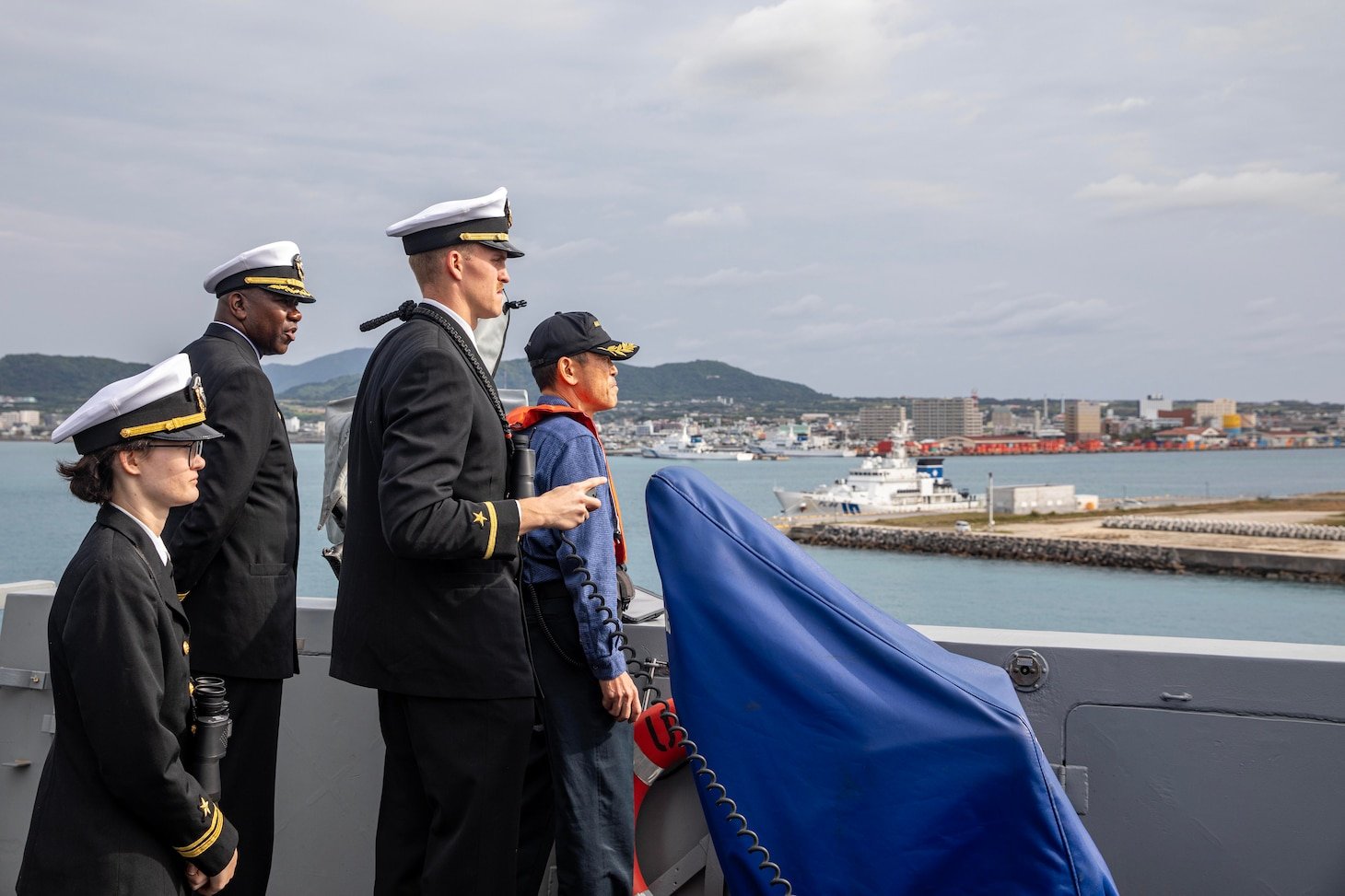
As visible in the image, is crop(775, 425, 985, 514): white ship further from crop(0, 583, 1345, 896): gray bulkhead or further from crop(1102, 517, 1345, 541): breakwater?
crop(0, 583, 1345, 896): gray bulkhead

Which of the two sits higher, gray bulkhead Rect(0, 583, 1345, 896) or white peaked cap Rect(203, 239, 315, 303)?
white peaked cap Rect(203, 239, 315, 303)

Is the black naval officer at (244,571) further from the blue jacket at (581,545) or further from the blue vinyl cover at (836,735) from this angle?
the blue vinyl cover at (836,735)

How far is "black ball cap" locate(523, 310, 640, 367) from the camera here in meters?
3.10

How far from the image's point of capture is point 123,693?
2.05 metres

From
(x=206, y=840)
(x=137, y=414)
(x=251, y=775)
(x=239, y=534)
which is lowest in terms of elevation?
(x=251, y=775)

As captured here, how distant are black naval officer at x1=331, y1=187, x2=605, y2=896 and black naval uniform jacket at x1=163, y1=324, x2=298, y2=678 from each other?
1.38ft

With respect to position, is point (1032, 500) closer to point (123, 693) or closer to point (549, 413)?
point (549, 413)

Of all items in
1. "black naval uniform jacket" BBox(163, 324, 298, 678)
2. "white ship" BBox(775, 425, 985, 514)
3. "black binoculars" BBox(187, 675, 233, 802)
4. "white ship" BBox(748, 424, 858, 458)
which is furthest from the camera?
"white ship" BBox(748, 424, 858, 458)

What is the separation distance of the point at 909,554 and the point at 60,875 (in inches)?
2825

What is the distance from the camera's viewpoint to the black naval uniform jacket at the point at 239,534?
9.52ft

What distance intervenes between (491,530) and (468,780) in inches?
20.8


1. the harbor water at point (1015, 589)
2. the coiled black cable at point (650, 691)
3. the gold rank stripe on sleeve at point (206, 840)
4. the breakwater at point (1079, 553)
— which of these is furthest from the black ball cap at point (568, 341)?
the breakwater at point (1079, 553)

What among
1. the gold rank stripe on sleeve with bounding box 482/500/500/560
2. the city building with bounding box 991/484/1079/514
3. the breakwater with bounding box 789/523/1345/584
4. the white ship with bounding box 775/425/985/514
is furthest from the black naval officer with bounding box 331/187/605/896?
the city building with bounding box 991/484/1079/514

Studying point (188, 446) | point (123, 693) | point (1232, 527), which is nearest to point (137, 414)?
point (188, 446)
